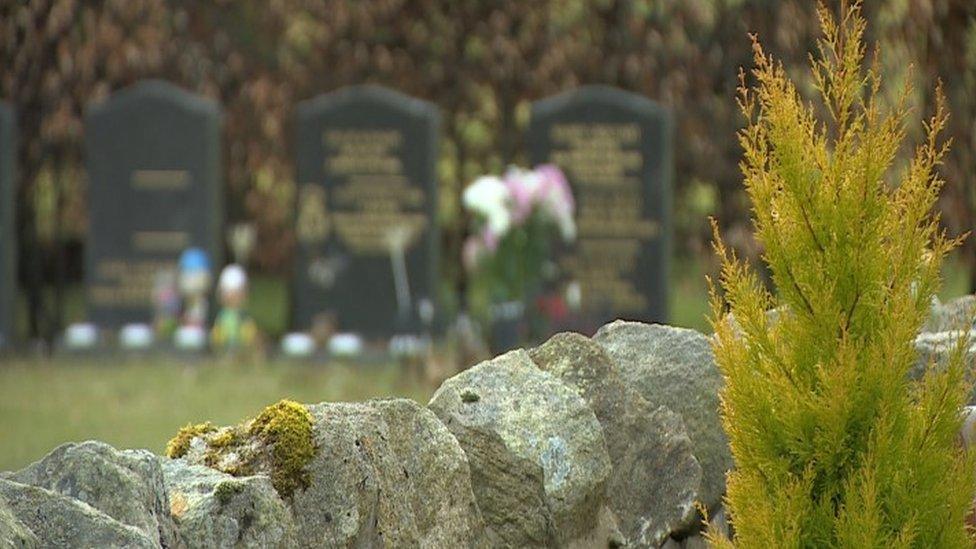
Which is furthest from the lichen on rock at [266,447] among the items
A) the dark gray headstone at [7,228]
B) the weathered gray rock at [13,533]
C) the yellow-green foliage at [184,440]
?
the dark gray headstone at [7,228]

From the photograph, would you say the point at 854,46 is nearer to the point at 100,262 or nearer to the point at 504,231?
the point at 504,231

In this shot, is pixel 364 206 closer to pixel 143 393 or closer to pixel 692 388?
pixel 143 393

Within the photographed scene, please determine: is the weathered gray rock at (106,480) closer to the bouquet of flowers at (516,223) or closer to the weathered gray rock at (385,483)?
the weathered gray rock at (385,483)

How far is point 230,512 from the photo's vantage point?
12.8 ft

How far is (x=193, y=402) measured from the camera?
36.9 feet

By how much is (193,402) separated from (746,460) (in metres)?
7.43

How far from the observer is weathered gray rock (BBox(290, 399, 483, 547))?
4.14 meters

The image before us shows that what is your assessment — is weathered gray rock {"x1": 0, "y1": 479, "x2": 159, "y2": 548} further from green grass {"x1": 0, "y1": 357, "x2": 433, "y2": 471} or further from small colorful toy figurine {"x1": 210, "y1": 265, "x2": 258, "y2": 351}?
small colorful toy figurine {"x1": 210, "y1": 265, "x2": 258, "y2": 351}

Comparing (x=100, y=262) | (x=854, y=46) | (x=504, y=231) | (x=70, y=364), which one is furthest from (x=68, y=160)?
(x=854, y=46)

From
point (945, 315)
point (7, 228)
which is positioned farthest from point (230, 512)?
point (7, 228)

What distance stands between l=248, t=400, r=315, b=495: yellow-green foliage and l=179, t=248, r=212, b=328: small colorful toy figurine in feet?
32.0

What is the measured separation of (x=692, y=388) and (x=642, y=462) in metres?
0.37

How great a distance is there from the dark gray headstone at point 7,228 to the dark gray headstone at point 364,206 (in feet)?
6.62

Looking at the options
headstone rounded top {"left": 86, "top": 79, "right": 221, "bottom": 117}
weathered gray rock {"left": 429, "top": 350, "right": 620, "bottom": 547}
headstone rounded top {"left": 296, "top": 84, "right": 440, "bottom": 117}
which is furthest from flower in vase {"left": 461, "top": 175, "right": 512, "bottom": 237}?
weathered gray rock {"left": 429, "top": 350, "right": 620, "bottom": 547}
